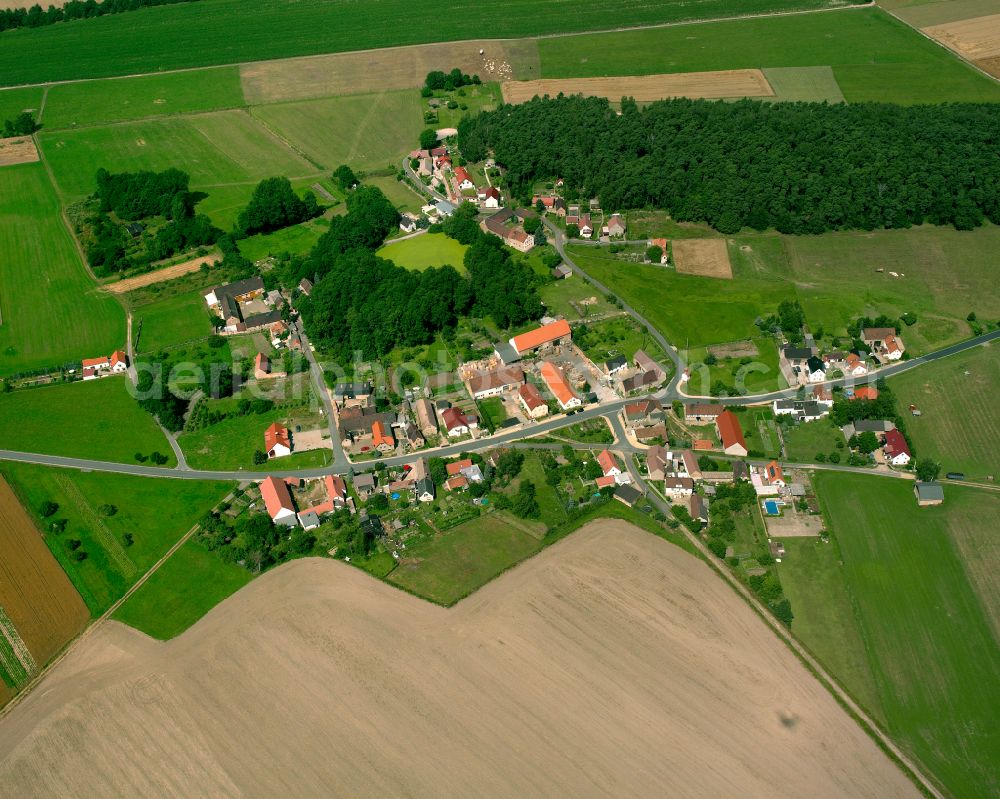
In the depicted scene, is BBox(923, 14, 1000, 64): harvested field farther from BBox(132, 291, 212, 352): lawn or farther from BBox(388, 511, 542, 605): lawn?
BBox(132, 291, 212, 352): lawn

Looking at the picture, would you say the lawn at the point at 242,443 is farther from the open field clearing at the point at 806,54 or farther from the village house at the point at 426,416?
the open field clearing at the point at 806,54

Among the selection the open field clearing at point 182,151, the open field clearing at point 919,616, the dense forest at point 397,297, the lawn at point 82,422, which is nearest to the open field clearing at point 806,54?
the open field clearing at point 182,151

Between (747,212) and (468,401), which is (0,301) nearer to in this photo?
(468,401)

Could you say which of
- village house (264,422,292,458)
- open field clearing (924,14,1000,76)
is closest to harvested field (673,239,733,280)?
village house (264,422,292,458)

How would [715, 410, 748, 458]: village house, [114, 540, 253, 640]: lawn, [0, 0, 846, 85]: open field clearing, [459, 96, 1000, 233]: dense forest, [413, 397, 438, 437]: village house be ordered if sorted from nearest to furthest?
[114, 540, 253, 640]: lawn → [715, 410, 748, 458]: village house → [413, 397, 438, 437]: village house → [459, 96, 1000, 233]: dense forest → [0, 0, 846, 85]: open field clearing

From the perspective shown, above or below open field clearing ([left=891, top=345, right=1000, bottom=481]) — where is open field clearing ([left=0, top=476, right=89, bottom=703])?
above

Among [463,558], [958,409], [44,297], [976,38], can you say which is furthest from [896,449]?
[976,38]

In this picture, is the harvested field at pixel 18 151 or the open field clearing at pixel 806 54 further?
the open field clearing at pixel 806 54

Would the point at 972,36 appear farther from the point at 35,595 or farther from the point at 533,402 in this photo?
the point at 35,595
